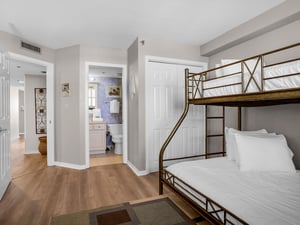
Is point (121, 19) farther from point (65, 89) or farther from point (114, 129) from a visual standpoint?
point (114, 129)

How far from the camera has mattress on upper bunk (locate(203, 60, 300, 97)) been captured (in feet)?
4.24

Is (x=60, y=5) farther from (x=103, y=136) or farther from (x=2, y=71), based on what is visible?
(x=103, y=136)

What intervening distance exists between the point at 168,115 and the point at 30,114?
392 centimetres

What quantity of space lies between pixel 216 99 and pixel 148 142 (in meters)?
1.67

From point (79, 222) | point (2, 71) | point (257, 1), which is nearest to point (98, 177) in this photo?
point (79, 222)

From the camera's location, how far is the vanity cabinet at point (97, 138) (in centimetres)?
468

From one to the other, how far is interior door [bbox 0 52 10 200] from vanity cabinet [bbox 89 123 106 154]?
2126mm

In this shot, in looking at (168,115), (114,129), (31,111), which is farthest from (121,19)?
(31,111)

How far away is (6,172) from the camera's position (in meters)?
2.52

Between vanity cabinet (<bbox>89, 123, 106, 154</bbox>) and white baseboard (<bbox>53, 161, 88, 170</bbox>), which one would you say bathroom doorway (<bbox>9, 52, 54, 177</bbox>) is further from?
vanity cabinet (<bbox>89, 123, 106, 154</bbox>)

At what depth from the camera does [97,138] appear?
473 cm

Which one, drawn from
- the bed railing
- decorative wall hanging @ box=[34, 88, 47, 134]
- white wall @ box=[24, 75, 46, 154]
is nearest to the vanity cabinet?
decorative wall hanging @ box=[34, 88, 47, 134]

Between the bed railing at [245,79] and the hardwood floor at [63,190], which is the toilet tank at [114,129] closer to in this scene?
the hardwood floor at [63,190]

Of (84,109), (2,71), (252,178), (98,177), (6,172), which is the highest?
(2,71)
